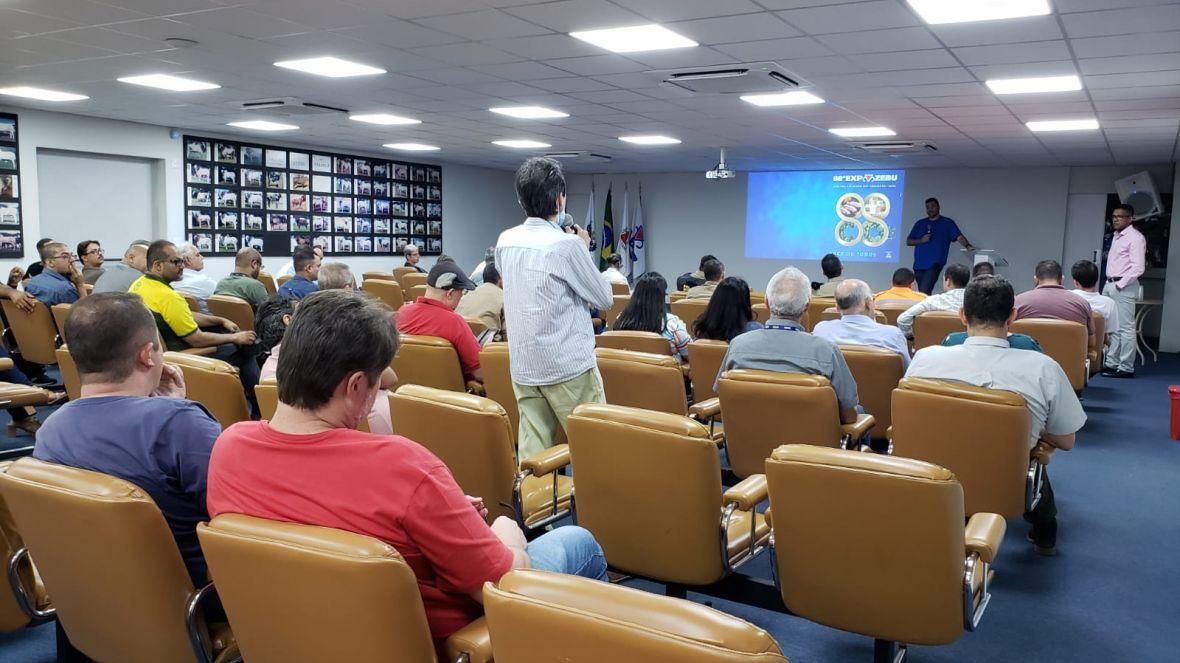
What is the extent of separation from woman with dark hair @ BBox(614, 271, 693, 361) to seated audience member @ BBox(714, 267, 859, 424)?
4.73 ft

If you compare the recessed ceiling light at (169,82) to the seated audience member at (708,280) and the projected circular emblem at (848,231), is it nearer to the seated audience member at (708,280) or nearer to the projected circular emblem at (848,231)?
the seated audience member at (708,280)

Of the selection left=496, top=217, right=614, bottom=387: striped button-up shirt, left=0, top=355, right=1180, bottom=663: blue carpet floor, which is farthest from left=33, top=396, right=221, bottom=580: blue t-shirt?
left=496, top=217, right=614, bottom=387: striped button-up shirt

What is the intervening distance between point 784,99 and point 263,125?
6873 millimetres

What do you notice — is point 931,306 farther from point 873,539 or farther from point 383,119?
point 383,119

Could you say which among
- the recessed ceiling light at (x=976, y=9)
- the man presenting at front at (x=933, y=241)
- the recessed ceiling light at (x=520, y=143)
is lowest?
the man presenting at front at (x=933, y=241)

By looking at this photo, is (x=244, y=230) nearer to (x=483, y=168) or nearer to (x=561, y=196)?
(x=483, y=168)

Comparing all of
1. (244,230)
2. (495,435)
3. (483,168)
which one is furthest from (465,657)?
(483,168)

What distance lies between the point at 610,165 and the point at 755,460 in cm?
1264

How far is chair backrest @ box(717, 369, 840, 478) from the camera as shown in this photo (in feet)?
9.88

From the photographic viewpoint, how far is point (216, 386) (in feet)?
10.4

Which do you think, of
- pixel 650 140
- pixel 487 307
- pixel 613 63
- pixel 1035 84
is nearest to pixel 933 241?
pixel 650 140

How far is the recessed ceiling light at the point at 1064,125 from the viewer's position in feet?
27.3

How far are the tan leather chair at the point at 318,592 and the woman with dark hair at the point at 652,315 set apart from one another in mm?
3717

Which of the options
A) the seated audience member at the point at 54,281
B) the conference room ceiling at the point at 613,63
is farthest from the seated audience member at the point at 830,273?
the seated audience member at the point at 54,281
